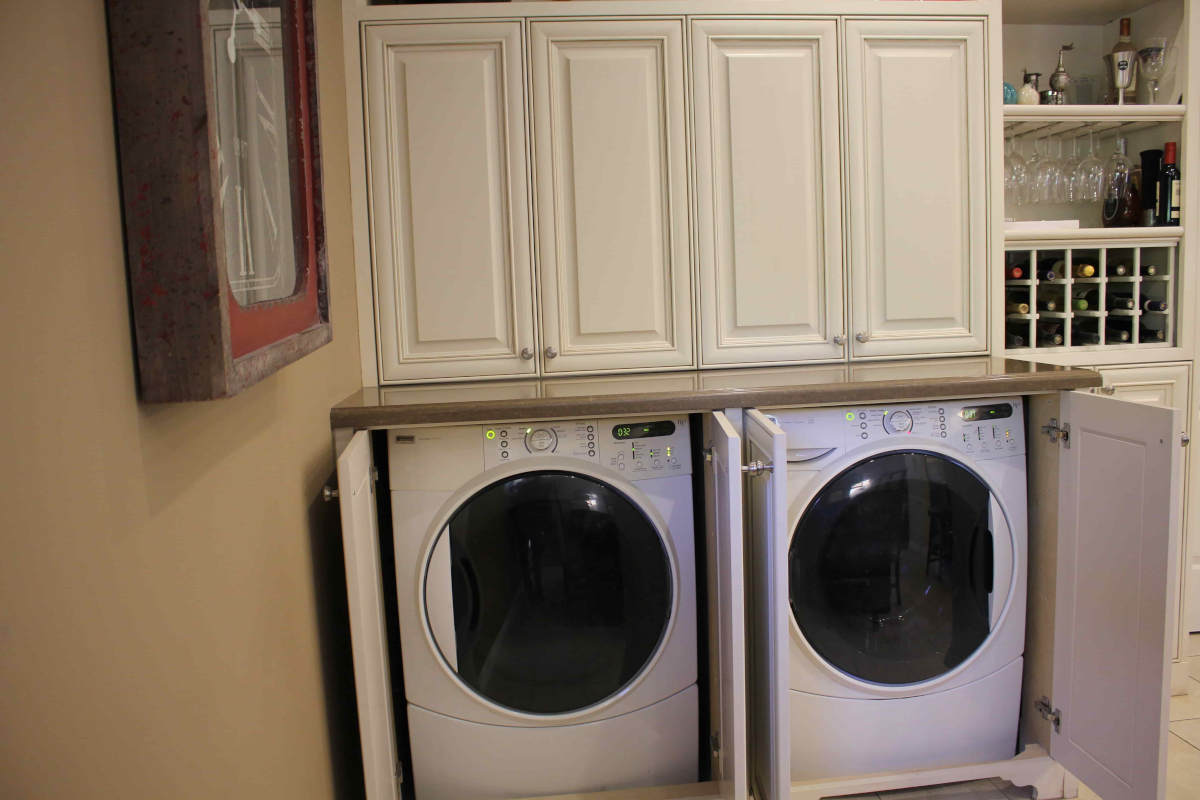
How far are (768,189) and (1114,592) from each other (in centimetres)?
122

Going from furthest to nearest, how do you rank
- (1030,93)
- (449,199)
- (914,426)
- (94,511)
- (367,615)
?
1. (1030,93)
2. (449,199)
3. (914,426)
4. (367,615)
5. (94,511)

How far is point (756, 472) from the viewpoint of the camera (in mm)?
1811

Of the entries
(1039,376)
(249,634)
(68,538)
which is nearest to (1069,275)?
(1039,376)

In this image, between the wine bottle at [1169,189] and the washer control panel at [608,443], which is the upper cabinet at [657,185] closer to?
the washer control panel at [608,443]

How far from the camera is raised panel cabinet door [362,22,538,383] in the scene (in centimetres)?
220

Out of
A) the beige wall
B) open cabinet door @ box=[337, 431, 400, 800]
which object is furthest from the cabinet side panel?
the beige wall

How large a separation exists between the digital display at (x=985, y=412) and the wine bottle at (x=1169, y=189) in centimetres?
104

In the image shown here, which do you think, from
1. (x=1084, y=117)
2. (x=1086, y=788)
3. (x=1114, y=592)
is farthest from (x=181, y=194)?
(x=1084, y=117)

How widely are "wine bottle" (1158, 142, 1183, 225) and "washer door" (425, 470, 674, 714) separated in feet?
6.04

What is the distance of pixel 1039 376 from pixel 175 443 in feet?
5.69

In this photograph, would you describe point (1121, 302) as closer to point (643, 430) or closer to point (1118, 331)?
point (1118, 331)

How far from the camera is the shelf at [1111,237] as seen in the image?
2559 mm

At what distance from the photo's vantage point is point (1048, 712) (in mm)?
2100

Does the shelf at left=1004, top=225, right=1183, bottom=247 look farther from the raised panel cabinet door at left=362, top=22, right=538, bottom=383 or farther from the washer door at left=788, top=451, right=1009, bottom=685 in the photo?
the raised panel cabinet door at left=362, top=22, right=538, bottom=383
